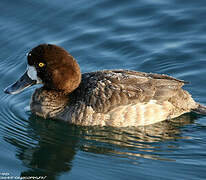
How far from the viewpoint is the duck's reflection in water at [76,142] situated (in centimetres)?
762

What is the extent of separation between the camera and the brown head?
27.6 feet

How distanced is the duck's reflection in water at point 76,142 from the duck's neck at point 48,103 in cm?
17

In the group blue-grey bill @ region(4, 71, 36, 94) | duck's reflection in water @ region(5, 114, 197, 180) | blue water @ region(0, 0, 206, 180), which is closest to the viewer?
blue water @ region(0, 0, 206, 180)

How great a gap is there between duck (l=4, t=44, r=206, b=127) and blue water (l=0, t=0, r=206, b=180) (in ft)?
0.69

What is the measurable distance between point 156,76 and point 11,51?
13.0 feet

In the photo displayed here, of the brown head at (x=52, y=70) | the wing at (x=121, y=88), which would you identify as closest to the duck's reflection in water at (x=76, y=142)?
the wing at (x=121, y=88)

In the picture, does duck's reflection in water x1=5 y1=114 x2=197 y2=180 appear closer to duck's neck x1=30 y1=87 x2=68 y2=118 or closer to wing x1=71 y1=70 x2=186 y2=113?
duck's neck x1=30 y1=87 x2=68 y2=118

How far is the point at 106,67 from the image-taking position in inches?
411

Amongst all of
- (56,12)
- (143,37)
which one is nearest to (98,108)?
(143,37)

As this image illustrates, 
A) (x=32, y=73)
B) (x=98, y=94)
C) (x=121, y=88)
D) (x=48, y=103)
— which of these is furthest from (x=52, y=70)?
(x=121, y=88)

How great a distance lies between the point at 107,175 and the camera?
713 cm

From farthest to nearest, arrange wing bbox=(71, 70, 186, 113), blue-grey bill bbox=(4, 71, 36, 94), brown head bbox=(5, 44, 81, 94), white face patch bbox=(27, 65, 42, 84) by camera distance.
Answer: blue-grey bill bbox=(4, 71, 36, 94)
white face patch bbox=(27, 65, 42, 84)
brown head bbox=(5, 44, 81, 94)
wing bbox=(71, 70, 186, 113)

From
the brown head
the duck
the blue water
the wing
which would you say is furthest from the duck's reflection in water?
the brown head

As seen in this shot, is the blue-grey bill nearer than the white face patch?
No
